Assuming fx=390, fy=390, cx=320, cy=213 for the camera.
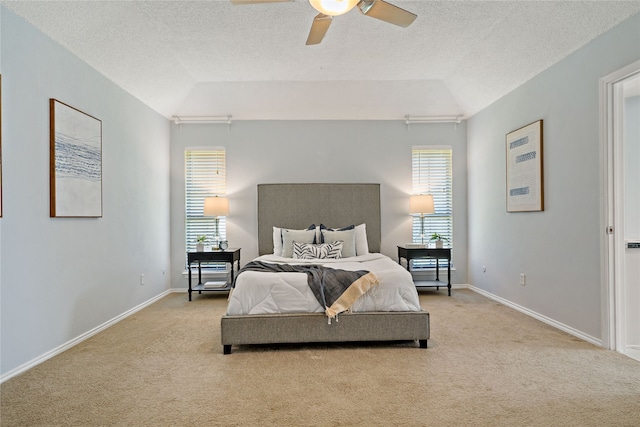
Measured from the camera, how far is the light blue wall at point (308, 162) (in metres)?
6.05

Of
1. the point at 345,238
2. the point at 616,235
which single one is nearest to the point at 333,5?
the point at 616,235

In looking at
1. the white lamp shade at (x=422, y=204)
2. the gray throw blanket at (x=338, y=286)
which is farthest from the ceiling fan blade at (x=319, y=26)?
the white lamp shade at (x=422, y=204)

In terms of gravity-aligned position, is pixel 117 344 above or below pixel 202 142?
below

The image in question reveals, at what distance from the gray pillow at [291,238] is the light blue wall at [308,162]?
0.97m

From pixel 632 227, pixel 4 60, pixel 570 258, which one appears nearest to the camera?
pixel 4 60

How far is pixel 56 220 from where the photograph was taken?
336 cm

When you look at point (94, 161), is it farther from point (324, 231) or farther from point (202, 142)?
point (324, 231)

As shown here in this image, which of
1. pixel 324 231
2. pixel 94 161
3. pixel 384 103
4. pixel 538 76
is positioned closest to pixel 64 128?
pixel 94 161

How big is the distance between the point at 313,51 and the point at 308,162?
75.0 inches

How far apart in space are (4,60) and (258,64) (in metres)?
2.68

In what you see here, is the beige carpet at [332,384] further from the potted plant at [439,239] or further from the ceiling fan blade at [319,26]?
the ceiling fan blade at [319,26]

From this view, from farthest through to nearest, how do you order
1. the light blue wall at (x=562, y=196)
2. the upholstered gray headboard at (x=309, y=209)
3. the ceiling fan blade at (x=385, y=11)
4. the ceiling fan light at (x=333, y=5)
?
the upholstered gray headboard at (x=309, y=209) < the light blue wall at (x=562, y=196) < the ceiling fan blade at (x=385, y=11) < the ceiling fan light at (x=333, y=5)

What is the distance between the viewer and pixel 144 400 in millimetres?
2471

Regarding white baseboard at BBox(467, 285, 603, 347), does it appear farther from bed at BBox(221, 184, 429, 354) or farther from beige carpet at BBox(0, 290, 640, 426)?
bed at BBox(221, 184, 429, 354)
